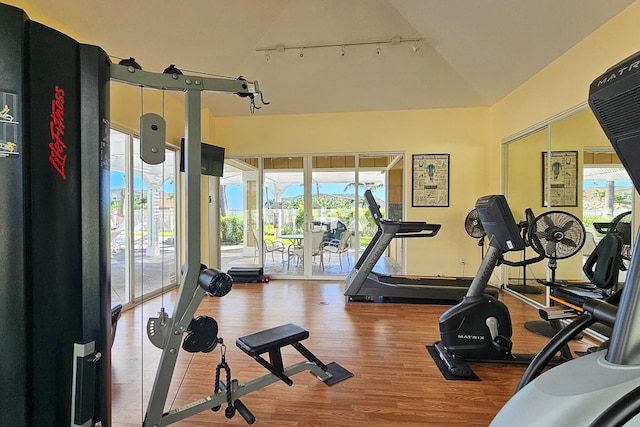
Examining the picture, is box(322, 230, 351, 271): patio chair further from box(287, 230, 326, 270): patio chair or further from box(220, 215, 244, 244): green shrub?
box(220, 215, 244, 244): green shrub

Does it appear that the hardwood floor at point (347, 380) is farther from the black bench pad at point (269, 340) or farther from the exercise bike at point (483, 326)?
the black bench pad at point (269, 340)

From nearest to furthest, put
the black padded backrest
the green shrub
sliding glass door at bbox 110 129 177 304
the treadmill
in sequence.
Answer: the black padded backrest, sliding glass door at bbox 110 129 177 304, the treadmill, the green shrub

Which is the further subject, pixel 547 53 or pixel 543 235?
pixel 547 53

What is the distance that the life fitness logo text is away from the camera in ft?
3.82

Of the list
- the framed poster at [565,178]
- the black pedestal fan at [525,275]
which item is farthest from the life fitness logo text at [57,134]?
the framed poster at [565,178]

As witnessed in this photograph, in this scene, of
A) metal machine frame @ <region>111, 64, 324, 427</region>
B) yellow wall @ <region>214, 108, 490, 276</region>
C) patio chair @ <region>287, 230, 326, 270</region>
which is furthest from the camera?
patio chair @ <region>287, 230, 326, 270</region>

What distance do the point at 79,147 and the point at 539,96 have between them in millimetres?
4805

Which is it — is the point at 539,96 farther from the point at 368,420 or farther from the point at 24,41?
the point at 24,41

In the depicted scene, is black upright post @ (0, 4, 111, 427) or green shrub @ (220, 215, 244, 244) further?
green shrub @ (220, 215, 244, 244)

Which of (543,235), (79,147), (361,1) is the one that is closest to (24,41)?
(79,147)

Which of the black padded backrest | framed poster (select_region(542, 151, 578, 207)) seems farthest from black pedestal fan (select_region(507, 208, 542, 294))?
the black padded backrest

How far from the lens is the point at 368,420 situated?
2.00 meters

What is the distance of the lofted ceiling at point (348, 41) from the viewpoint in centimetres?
321

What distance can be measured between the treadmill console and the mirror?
140 centimetres
